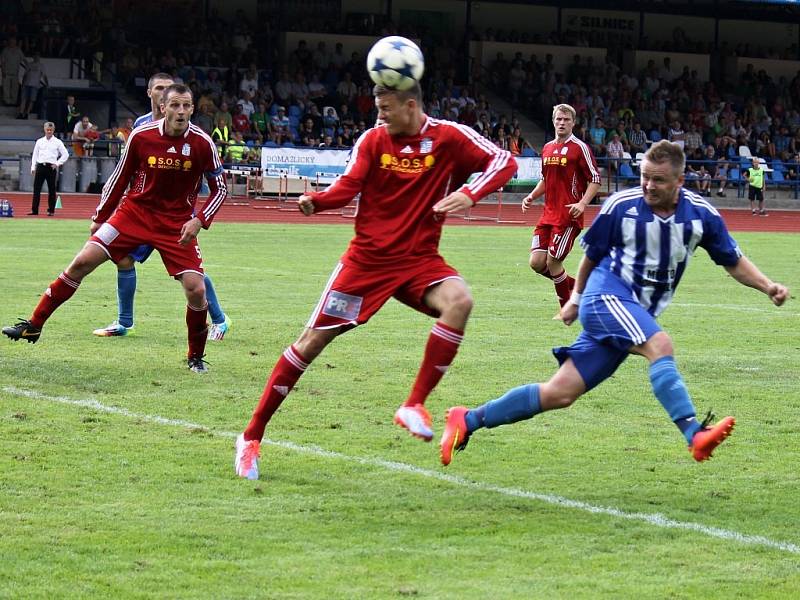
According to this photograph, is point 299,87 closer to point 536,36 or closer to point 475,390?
point 536,36

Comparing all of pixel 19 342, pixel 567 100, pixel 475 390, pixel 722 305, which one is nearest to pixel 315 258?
pixel 722 305

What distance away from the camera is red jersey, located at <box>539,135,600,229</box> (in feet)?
47.2

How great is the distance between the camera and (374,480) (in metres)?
6.73

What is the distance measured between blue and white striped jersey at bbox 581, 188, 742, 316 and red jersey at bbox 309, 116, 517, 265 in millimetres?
652

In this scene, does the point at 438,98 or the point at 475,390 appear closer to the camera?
the point at 475,390

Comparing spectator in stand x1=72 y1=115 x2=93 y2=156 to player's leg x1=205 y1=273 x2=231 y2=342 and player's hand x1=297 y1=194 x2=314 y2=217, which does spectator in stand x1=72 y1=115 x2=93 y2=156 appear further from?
player's hand x1=297 y1=194 x2=314 y2=217

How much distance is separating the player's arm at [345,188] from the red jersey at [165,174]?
3295 millimetres

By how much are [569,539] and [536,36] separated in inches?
1703

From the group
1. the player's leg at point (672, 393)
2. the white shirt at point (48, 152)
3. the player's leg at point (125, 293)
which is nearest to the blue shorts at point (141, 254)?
the player's leg at point (125, 293)

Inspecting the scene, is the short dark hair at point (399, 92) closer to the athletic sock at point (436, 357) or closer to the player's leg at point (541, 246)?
the athletic sock at point (436, 357)

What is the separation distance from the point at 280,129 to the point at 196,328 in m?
28.1

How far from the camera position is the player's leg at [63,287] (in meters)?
10.0

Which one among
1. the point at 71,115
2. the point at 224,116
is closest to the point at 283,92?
the point at 224,116

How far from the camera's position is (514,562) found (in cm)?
536
